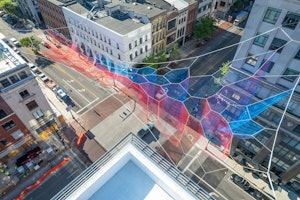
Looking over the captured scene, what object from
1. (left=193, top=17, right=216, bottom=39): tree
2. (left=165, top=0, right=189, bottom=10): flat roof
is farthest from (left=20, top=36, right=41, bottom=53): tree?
(left=193, top=17, right=216, bottom=39): tree

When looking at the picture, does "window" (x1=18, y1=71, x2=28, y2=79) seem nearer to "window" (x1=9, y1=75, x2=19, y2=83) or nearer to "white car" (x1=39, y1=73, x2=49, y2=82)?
"window" (x1=9, y1=75, x2=19, y2=83)

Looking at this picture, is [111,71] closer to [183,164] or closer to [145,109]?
[145,109]

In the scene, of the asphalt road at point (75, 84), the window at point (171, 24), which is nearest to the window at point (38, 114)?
the asphalt road at point (75, 84)

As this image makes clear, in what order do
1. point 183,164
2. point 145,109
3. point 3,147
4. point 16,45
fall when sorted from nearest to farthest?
1. point 3,147
2. point 183,164
3. point 145,109
4. point 16,45

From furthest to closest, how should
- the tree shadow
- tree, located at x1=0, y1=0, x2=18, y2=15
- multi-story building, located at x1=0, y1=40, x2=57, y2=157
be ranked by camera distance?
tree, located at x1=0, y1=0, x2=18, y2=15
the tree shadow
multi-story building, located at x1=0, y1=40, x2=57, y2=157

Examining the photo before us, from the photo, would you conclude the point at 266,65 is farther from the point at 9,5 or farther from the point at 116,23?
the point at 9,5

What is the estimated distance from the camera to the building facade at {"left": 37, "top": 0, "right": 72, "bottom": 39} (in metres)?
51.4

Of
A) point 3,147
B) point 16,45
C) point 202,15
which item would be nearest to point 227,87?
point 3,147

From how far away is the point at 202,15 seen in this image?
191ft

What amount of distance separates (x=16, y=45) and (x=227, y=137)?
210 ft

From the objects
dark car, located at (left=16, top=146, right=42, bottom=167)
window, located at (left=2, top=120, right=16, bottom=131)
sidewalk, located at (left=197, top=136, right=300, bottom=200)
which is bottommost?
dark car, located at (left=16, top=146, right=42, bottom=167)

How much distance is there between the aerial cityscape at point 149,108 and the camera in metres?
15.4

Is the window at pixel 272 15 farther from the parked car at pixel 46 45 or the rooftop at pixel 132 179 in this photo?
the parked car at pixel 46 45

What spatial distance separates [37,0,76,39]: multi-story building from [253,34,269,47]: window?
158 ft
